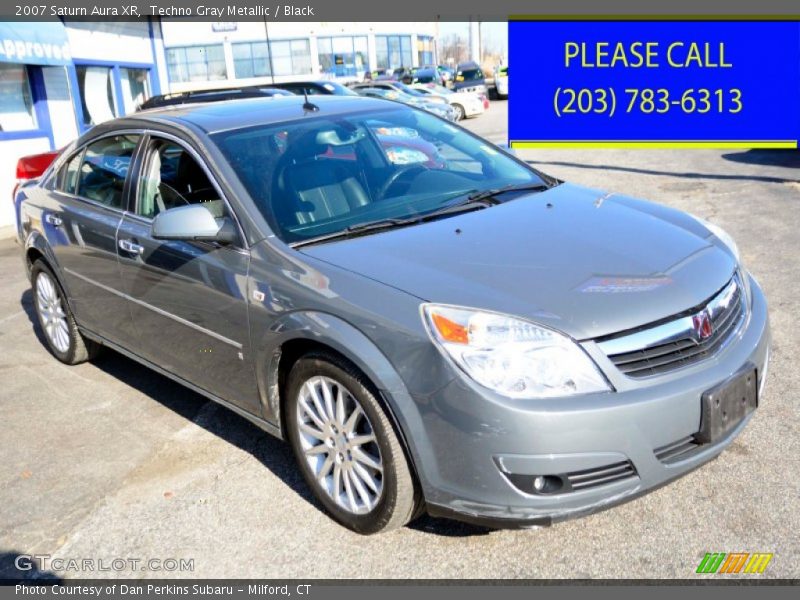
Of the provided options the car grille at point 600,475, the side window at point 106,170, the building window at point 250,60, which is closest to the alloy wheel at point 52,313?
the side window at point 106,170

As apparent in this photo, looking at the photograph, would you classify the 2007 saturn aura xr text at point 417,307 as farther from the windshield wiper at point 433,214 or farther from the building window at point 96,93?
the building window at point 96,93

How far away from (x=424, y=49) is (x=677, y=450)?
74.3 meters

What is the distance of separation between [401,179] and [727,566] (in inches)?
89.9

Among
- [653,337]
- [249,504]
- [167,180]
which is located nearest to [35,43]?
[167,180]

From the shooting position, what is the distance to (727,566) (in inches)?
114

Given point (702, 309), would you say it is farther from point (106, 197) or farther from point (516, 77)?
point (516, 77)

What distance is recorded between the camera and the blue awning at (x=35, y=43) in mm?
12461

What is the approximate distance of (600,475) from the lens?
2.74 m

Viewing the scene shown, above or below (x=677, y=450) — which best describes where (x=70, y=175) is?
above

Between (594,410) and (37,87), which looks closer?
(594,410)

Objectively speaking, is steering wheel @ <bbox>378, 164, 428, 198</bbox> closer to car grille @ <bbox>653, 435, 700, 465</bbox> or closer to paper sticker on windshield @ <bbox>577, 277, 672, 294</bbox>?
paper sticker on windshield @ <bbox>577, 277, 672, 294</bbox>

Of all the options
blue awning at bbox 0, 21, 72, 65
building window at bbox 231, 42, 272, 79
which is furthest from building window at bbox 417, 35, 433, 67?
blue awning at bbox 0, 21, 72, 65

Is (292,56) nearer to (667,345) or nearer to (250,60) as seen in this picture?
(250,60)

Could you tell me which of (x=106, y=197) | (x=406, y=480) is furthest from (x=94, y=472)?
(x=406, y=480)
